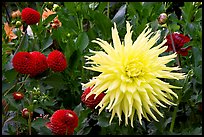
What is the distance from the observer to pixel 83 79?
3.64 feet

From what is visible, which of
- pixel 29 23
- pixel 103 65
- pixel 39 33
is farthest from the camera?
pixel 39 33

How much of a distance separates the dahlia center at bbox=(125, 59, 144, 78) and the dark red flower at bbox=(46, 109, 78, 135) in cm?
12

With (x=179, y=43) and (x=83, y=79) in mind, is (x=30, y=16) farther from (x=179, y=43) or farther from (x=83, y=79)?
(x=179, y=43)

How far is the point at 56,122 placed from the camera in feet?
2.84

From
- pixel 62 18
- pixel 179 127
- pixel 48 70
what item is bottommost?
pixel 179 127

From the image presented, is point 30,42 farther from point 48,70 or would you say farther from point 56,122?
point 56,122

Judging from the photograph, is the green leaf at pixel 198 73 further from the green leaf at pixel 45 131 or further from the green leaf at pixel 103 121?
the green leaf at pixel 45 131

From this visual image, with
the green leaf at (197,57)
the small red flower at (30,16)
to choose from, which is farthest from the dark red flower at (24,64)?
the green leaf at (197,57)

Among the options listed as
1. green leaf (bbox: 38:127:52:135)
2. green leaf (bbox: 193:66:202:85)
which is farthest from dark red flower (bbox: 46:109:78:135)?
green leaf (bbox: 193:66:202:85)

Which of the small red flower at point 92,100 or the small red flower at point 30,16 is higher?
the small red flower at point 30,16

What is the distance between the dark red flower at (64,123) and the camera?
2.82 ft

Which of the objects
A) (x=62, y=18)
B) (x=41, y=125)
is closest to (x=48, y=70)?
(x=41, y=125)

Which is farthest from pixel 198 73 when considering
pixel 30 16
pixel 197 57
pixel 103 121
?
pixel 30 16

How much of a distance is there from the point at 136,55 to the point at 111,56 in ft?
0.15
